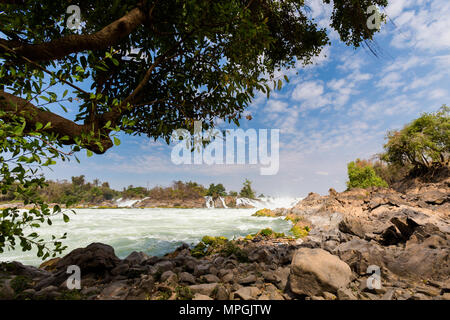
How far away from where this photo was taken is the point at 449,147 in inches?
754

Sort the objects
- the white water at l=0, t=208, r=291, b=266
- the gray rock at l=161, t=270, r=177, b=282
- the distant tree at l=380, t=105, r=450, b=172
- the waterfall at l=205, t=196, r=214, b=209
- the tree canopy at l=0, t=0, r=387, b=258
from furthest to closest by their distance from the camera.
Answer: the waterfall at l=205, t=196, r=214, b=209
the distant tree at l=380, t=105, r=450, b=172
the white water at l=0, t=208, r=291, b=266
the gray rock at l=161, t=270, r=177, b=282
the tree canopy at l=0, t=0, r=387, b=258

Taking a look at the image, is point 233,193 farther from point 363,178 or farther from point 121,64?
point 121,64

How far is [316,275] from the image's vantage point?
2699 mm

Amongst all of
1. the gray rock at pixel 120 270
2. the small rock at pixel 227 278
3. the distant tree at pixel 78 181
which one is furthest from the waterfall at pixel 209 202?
the small rock at pixel 227 278

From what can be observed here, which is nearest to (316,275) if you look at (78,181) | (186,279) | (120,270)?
(186,279)

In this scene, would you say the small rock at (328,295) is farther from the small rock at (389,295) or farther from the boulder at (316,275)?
the small rock at (389,295)

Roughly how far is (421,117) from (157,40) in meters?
28.4

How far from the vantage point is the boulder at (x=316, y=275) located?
8.70 feet

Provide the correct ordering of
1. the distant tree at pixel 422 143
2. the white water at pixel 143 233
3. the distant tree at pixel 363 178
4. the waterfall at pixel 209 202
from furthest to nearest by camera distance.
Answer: the waterfall at pixel 209 202 < the distant tree at pixel 363 178 < the distant tree at pixel 422 143 < the white water at pixel 143 233

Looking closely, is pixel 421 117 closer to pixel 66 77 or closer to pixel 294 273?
pixel 294 273

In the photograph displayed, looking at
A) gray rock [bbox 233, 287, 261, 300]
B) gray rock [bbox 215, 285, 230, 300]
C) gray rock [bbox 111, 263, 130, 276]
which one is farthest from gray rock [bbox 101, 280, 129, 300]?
gray rock [bbox 233, 287, 261, 300]

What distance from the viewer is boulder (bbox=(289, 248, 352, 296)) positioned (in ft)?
8.70

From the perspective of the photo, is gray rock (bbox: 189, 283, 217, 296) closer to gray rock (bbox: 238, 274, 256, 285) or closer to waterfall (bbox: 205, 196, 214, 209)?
gray rock (bbox: 238, 274, 256, 285)

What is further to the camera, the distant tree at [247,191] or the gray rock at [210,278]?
the distant tree at [247,191]
